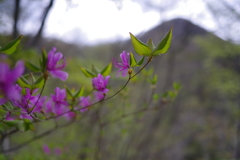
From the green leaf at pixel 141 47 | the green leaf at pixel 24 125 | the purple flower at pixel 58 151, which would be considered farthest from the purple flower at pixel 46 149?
the green leaf at pixel 141 47

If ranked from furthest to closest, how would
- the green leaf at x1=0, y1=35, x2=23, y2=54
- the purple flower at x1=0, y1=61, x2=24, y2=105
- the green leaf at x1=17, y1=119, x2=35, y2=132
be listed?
the green leaf at x1=17, y1=119, x2=35, y2=132 < the green leaf at x1=0, y1=35, x2=23, y2=54 < the purple flower at x1=0, y1=61, x2=24, y2=105

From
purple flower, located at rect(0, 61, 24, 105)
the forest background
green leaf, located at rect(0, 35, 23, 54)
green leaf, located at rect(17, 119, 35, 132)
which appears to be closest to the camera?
purple flower, located at rect(0, 61, 24, 105)

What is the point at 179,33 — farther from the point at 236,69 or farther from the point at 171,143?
the point at 171,143

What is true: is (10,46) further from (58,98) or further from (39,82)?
(58,98)

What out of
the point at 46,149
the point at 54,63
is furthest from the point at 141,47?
the point at 46,149

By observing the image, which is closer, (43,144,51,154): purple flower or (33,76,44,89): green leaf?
(33,76,44,89): green leaf

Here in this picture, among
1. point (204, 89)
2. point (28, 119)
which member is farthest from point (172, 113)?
point (28, 119)

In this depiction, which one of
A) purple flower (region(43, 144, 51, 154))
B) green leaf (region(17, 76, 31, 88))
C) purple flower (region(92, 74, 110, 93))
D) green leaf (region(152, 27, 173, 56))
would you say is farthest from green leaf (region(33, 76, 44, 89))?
purple flower (region(43, 144, 51, 154))

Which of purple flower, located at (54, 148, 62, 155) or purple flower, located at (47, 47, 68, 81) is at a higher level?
purple flower, located at (47, 47, 68, 81)

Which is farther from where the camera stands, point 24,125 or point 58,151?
point 58,151

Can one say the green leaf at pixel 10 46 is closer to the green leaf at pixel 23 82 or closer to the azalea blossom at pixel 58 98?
the green leaf at pixel 23 82

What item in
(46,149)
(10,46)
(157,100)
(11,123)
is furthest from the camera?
(46,149)

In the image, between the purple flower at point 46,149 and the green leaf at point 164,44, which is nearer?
the green leaf at point 164,44

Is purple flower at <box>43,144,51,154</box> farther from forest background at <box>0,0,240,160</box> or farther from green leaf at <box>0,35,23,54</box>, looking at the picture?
green leaf at <box>0,35,23,54</box>
